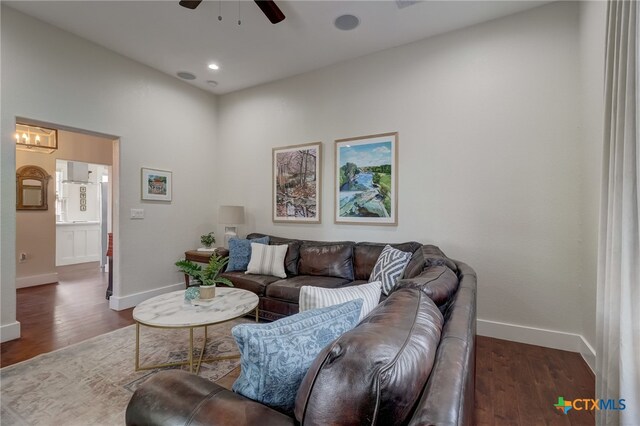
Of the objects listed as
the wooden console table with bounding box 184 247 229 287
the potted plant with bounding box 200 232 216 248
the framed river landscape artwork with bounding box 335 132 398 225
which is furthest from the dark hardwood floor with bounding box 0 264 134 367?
the framed river landscape artwork with bounding box 335 132 398 225

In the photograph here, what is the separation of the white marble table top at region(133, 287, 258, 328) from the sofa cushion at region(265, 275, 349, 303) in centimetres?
46

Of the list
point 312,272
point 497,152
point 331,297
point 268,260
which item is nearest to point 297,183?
point 268,260

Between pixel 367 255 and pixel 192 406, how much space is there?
247 cm

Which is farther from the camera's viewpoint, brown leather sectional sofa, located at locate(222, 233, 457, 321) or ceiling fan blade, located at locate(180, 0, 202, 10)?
brown leather sectional sofa, located at locate(222, 233, 457, 321)

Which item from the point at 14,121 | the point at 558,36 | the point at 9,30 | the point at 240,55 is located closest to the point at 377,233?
the point at 558,36

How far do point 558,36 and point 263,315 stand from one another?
13.1 ft

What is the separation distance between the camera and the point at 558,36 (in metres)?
2.61

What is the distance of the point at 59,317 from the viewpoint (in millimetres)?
3307

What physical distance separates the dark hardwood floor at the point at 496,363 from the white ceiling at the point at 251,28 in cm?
321

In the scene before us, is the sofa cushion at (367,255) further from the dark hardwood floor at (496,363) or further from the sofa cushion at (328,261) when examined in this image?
the dark hardwood floor at (496,363)

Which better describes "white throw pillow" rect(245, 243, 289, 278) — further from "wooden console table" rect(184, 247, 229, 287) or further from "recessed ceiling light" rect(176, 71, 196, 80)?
"recessed ceiling light" rect(176, 71, 196, 80)

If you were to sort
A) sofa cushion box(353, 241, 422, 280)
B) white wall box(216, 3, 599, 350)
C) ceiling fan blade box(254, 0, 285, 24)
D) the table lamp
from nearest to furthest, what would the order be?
1. ceiling fan blade box(254, 0, 285, 24)
2. white wall box(216, 3, 599, 350)
3. sofa cushion box(353, 241, 422, 280)
4. the table lamp

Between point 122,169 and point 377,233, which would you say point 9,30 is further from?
point 377,233

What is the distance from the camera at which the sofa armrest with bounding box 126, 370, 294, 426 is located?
2.75 ft
